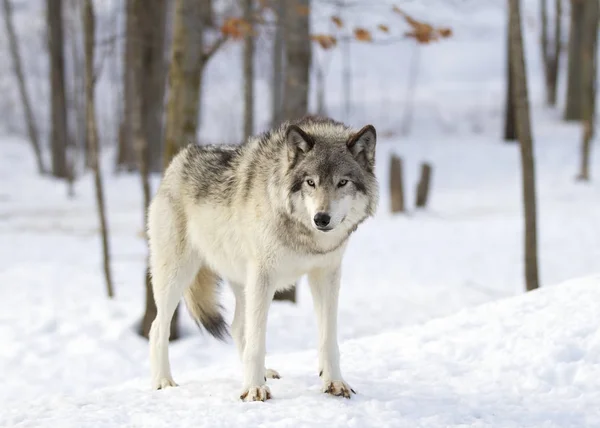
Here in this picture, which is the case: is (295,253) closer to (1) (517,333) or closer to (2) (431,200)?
(1) (517,333)

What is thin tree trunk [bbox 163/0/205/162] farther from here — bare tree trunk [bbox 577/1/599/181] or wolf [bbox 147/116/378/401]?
bare tree trunk [bbox 577/1/599/181]

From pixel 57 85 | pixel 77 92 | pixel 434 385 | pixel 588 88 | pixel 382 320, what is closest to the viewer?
pixel 434 385

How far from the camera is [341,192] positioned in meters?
3.92

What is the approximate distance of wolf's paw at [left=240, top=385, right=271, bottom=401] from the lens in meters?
4.07

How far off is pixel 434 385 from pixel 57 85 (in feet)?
70.5

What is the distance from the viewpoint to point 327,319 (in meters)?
4.33

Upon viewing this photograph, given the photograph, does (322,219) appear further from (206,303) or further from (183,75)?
(183,75)

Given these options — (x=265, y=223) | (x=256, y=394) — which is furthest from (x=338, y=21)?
(x=256, y=394)

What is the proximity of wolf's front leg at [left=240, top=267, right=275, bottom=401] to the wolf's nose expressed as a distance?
2.04ft

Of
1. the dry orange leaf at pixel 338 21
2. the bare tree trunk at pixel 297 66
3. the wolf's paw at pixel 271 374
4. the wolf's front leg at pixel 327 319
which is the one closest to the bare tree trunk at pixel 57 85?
the bare tree trunk at pixel 297 66

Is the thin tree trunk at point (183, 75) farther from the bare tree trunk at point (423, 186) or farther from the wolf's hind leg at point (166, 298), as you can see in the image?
the bare tree trunk at point (423, 186)

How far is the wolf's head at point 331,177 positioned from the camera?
3.85 meters

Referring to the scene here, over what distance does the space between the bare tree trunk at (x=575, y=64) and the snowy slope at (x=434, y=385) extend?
2219cm

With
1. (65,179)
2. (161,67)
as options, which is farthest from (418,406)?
(65,179)
